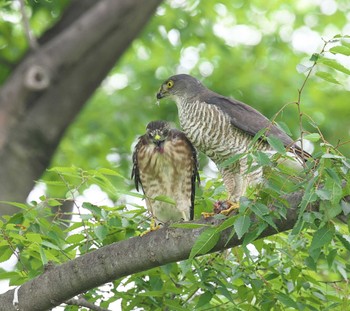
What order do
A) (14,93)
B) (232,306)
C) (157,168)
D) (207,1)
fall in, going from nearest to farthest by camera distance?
(232,306) < (157,168) < (14,93) < (207,1)

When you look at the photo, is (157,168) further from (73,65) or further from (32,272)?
(73,65)

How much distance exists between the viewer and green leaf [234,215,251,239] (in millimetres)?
3836

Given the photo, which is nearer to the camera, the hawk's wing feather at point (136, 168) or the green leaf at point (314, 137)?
the green leaf at point (314, 137)

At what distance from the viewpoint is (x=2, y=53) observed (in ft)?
33.3

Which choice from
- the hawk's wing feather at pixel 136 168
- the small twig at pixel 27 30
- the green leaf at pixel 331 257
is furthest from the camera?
the small twig at pixel 27 30

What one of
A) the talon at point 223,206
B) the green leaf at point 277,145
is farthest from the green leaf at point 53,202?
the green leaf at point 277,145

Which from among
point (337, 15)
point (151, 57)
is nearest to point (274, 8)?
point (337, 15)

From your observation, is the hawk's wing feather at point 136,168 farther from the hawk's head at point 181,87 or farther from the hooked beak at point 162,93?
the hooked beak at point 162,93

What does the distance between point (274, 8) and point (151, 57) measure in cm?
231

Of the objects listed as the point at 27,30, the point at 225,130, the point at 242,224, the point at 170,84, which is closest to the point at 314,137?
the point at 242,224

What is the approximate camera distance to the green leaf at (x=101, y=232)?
4.82 m

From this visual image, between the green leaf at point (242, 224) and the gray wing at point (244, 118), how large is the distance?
85.2 inches

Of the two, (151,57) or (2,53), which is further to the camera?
(151,57)

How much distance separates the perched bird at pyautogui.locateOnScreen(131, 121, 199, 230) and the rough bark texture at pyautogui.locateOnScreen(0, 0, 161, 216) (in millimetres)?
2071
